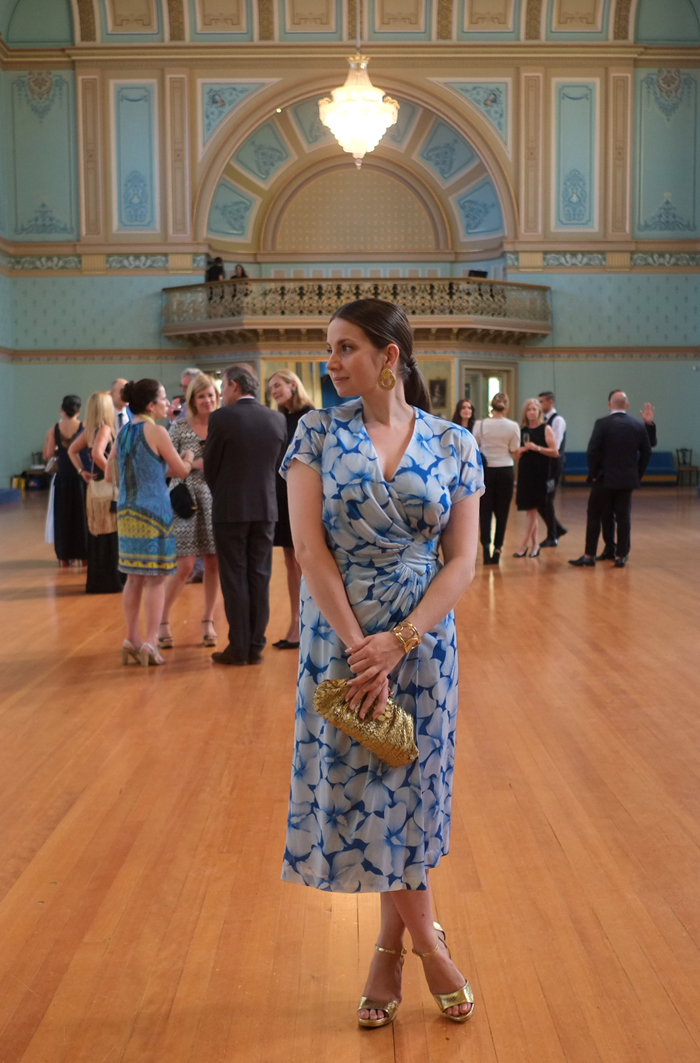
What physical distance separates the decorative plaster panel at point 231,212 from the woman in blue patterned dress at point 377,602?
20.5 m

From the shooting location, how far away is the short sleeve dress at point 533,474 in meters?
9.77

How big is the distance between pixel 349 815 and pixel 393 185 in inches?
859

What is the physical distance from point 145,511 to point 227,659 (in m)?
0.91

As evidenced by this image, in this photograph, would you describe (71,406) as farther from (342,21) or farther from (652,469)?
(652,469)

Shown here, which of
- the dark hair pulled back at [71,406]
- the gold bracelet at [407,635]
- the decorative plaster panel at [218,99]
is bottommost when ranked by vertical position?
the gold bracelet at [407,635]

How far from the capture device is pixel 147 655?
5.72 m

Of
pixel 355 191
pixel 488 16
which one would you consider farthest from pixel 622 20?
pixel 355 191

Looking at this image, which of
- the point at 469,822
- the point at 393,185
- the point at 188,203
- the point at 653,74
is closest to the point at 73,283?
the point at 188,203

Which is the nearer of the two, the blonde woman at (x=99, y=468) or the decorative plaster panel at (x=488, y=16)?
the blonde woman at (x=99, y=468)

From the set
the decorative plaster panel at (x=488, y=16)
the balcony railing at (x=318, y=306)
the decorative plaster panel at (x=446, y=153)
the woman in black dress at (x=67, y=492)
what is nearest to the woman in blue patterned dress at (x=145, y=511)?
the woman in black dress at (x=67, y=492)

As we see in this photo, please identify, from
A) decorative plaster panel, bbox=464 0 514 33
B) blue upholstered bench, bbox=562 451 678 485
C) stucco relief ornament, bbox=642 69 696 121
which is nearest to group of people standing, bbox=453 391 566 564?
blue upholstered bench, bbox=562 451 678 485

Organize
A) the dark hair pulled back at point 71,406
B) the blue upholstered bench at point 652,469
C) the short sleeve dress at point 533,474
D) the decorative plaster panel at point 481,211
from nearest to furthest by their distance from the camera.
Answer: the dark hair pulled back at point 71,406 < the short sleeve dress at point 533,474 < the blue upholstered bench at point 652,469 < the decorative plaster panel at point 481,211

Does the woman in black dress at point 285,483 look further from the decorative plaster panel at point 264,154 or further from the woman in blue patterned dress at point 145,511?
the decorative plaster panel at point 264,154

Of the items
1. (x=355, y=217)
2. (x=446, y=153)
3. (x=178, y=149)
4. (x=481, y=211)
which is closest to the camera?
(x=178, y=149)
